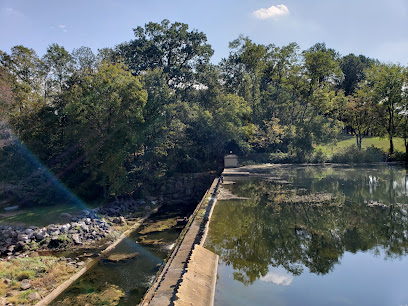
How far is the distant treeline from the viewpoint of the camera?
22250mm

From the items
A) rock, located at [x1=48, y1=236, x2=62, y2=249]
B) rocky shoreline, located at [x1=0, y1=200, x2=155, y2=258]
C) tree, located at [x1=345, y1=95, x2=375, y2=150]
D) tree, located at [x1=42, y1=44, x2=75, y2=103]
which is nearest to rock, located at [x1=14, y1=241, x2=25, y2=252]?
rocky shoreline, located at [x1=0, y1=200, x2=155, y2=258]

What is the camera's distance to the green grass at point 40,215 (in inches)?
693

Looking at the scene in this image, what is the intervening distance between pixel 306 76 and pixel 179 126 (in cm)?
1771

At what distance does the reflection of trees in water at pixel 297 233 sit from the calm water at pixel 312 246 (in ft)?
0.10

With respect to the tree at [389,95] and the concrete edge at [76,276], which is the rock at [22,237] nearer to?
the concrete edge at [76,276]

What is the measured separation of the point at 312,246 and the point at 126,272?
290 inches

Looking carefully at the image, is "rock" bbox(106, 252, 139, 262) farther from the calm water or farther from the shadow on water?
the calm water

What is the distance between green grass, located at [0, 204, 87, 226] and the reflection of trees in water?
9.82 metres

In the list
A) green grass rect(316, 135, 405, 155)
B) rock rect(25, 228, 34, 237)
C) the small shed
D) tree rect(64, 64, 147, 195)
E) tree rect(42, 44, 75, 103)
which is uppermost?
tree rect(42, 44, 75, 103)

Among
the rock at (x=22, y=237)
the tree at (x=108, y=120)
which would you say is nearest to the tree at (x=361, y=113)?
the tree at (x=108, y=120)

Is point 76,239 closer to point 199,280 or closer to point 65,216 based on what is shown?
point 65,216

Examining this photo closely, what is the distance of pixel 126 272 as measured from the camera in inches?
495

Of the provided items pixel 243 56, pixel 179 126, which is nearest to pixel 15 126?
pixel 179 126

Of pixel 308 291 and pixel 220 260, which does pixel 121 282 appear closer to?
pixel 220 260
